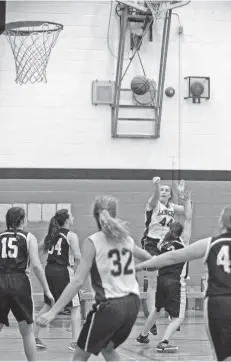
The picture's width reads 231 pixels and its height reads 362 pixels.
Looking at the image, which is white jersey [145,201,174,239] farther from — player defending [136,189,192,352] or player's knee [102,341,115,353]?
player's knee [102,341,115,353]

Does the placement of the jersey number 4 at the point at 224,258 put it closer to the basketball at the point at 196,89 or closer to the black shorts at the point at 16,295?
the black shorts at the point at 16,295

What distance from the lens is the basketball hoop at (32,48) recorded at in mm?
16250

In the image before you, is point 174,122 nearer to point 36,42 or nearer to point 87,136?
point 87,136

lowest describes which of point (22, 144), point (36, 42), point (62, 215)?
point (62, 215)

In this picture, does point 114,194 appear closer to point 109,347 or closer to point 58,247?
point 58,247

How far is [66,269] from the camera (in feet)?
37.9

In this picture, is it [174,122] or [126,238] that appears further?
[174,122]

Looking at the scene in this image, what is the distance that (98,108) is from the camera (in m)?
17.0

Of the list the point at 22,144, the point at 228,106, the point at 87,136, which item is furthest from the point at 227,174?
the point at 22,144

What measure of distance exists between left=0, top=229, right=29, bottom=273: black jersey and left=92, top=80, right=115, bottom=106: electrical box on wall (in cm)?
821

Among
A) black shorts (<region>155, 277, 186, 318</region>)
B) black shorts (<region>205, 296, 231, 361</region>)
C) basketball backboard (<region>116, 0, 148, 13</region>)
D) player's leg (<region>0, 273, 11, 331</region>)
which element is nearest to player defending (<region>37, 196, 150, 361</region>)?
black shorts (<region>205, 296, 231, 361</region>)

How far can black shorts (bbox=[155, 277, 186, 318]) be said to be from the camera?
37.8 feet

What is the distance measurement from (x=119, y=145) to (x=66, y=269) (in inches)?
236

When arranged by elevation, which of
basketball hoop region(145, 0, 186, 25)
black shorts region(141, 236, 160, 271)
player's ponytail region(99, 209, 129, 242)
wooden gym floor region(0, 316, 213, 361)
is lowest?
wooden gym floor region(0, 316, 213, 361)
